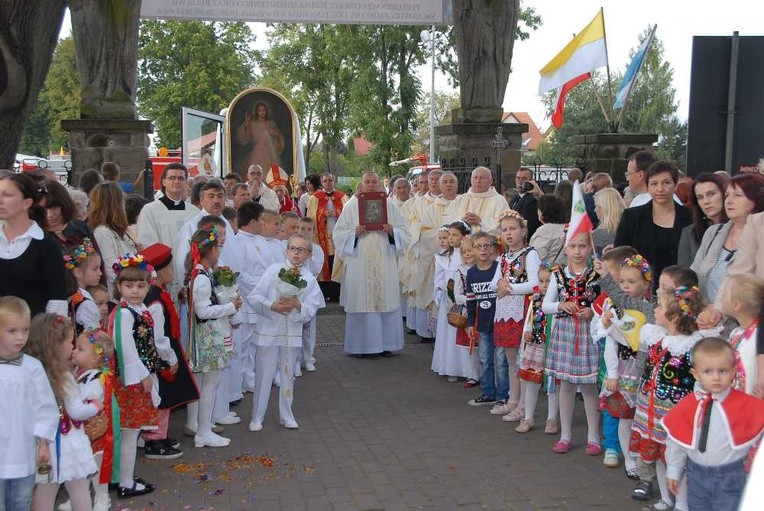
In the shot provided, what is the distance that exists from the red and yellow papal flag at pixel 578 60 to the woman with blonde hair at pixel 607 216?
6.79 metres

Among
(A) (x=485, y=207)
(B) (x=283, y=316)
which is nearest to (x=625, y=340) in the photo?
(B) (x=283, y=316)

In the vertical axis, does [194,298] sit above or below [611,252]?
below

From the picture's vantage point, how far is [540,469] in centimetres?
650

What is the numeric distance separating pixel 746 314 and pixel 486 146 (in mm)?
10766

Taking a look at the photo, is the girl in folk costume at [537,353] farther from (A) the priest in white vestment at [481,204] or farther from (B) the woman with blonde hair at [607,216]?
(A) the priest in white vestment at [481,204]

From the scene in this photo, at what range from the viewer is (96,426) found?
525cm

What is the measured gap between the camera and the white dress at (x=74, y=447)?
15.8ft

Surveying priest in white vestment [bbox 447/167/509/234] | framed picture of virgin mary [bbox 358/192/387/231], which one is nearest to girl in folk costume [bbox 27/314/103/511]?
framed picture of virgin mary [bbox 358/192/387/231]

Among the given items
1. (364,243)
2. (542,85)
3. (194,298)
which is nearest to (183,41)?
(542,85)

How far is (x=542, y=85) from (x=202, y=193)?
350 inches

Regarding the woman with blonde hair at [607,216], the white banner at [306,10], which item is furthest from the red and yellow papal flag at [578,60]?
the woman with blonde hair at [607,216]

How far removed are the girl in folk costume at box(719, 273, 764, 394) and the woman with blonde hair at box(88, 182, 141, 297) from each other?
451 cm

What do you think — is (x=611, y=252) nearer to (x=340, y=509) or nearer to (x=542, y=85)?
(x=340, y=509)

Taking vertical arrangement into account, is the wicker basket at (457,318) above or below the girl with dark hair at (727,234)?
below
